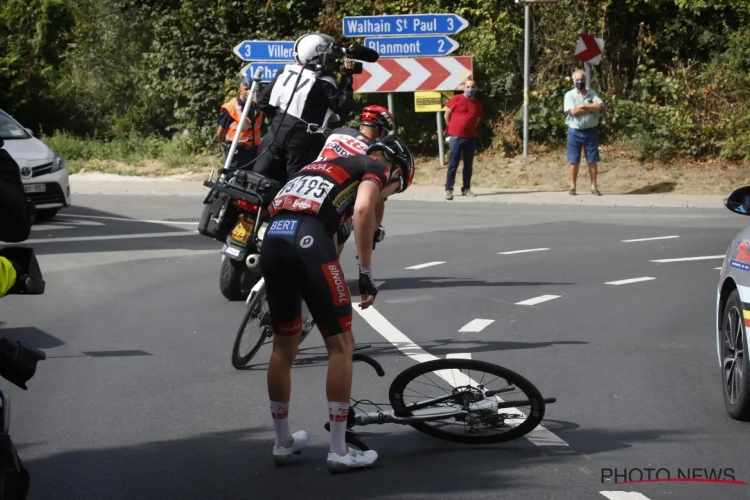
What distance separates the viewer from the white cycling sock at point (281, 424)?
19.6ft

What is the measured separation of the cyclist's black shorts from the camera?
5836mm

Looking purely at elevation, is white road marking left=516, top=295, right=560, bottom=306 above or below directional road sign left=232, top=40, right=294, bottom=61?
below

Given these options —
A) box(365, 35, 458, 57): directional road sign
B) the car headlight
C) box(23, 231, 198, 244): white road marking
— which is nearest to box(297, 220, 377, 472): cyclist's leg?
box(23, 231, 198, 244): white road marking

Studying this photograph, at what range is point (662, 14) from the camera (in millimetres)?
24906

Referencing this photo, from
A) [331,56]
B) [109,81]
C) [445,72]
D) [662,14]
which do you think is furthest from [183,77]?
[331,56]

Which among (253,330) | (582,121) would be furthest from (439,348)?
(582,121)

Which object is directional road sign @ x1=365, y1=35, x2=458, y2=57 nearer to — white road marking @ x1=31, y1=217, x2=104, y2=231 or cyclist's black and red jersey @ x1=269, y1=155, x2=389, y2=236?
white road marking @ x1=31, y1=217, x2=104, y2=231

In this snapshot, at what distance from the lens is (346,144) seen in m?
7.65

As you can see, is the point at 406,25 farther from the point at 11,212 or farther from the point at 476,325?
the point at 11,212

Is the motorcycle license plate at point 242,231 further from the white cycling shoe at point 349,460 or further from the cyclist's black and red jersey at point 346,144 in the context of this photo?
the white cycling shoe at point 349,460

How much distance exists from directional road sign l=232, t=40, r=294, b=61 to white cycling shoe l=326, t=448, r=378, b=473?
16.7 meters

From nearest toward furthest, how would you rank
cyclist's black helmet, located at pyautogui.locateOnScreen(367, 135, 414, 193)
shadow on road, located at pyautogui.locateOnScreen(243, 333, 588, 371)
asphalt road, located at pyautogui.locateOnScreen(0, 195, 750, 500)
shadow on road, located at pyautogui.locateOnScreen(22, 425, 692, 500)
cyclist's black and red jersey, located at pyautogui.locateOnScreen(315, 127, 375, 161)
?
shadow on road, located at pyautogui.locateOnScreen(22, 425, 692, 500), asphalt road, located at pyautogui.locateOnScreen(0, 195, 750, 500), cyclist's black helmet, located at pyautogui.locateOnScreen(367, 135, 414, 193), cyclist's black and red jersey, located at pyautogui.locateOnScreen(315, 127, 375, 161), shadow on road, located at pyautogui.locateOnScreen(243, 333, 588, 371)

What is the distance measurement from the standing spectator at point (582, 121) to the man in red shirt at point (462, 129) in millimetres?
1564

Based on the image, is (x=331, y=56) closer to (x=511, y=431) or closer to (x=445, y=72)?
(x=511, y=431)
